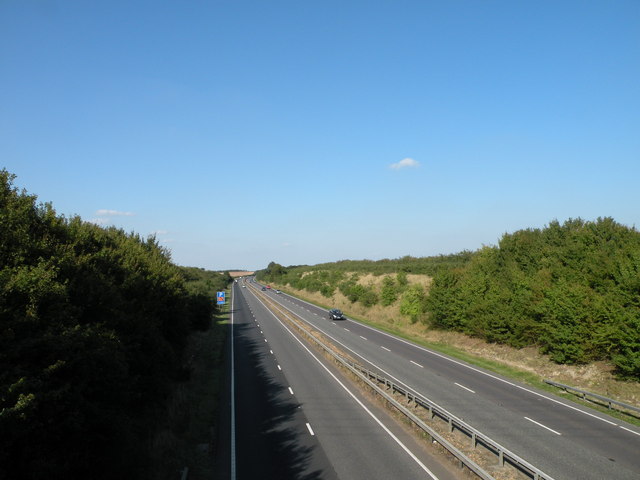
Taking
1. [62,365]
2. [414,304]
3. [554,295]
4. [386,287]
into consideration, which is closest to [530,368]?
[554,295]

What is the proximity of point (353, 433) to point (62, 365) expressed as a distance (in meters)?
10.9

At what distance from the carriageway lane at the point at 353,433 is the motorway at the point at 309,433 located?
1.2 inches

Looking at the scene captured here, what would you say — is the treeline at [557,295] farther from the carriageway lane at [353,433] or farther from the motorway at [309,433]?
the motorway at [309,433]

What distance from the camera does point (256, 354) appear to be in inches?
1341

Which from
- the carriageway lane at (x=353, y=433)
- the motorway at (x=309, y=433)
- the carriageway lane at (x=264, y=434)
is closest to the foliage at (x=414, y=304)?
the carriageway lane at (x=353, y=433)

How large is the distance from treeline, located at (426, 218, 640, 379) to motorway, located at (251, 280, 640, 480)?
209 inches

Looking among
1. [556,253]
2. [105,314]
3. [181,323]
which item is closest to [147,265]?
[181,323]

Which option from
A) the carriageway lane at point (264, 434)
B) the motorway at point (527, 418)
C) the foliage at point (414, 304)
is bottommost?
the carriageway lane at point (264, 434)

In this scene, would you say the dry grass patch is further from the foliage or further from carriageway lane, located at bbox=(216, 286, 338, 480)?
carriageway lane, located at bbox=(216, 286, 338, 480)

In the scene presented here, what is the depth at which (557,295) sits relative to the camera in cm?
2858

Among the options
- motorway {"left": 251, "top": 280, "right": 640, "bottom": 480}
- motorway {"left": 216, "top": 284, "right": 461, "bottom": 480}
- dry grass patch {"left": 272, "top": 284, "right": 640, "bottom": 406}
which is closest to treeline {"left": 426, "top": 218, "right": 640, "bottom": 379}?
dry grass patch {"left": 272, "top": 284, "right": 640, "bottom": 406}

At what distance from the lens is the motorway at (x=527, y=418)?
13.2 metres

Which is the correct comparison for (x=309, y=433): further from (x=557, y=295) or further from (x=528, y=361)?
(x=557, y=295)

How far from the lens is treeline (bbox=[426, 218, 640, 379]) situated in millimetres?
23422
